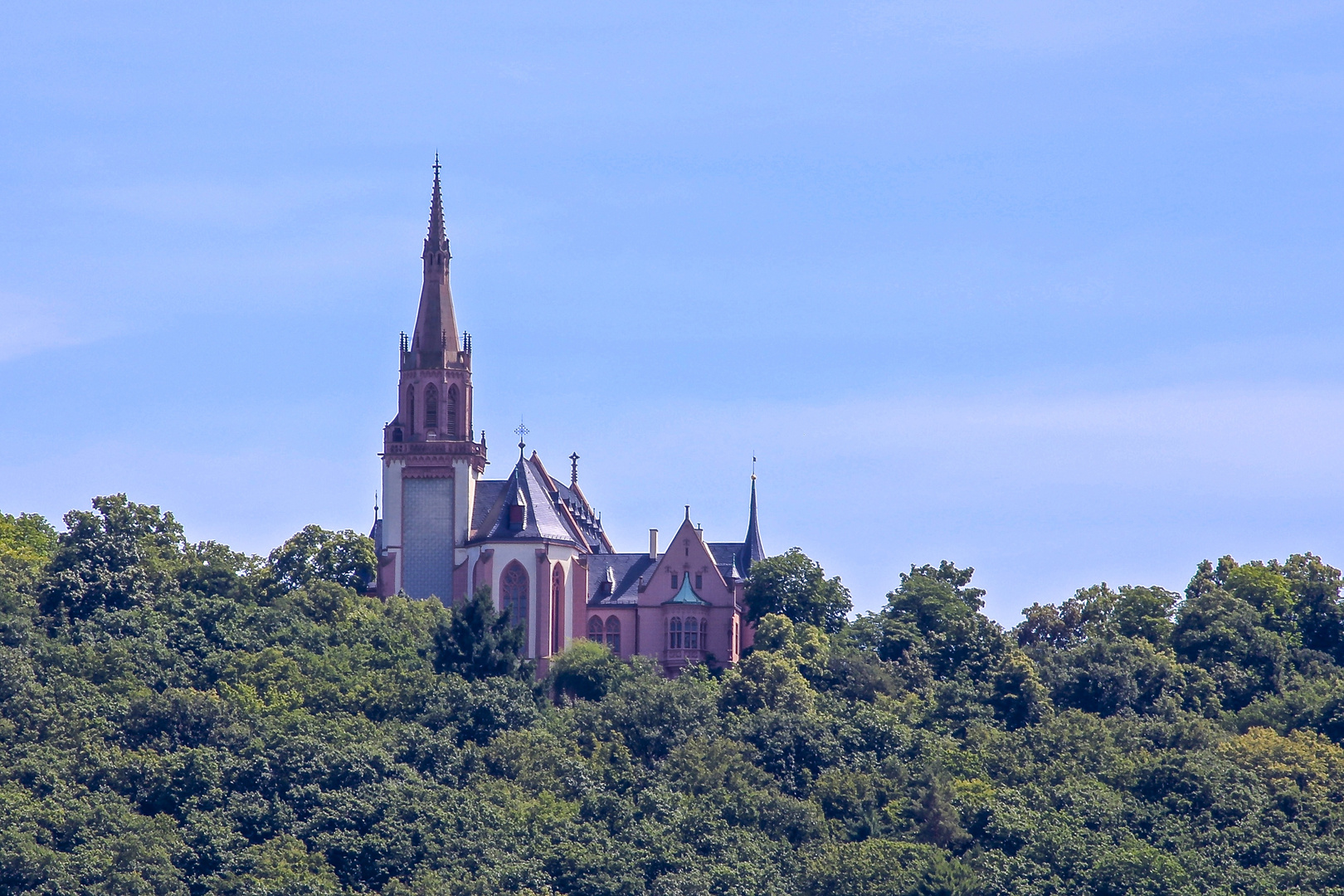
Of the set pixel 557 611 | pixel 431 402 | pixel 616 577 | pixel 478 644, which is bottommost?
pixel 478 644

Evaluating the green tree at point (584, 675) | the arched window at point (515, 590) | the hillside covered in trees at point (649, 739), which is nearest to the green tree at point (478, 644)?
the hillside covered in trees at point (649, 739)

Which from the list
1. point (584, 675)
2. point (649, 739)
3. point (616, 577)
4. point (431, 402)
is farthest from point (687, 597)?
point (649, 739)

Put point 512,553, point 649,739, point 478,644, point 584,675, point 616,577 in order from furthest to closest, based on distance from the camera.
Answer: point 616,577
point 512,553
point 584,675
point 478,644
point 649,739

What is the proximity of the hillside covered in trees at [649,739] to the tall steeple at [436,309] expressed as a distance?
927cm

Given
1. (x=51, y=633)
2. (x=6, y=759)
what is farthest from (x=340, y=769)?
(x=51, y=633)

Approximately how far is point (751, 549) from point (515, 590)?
12534 millimetres

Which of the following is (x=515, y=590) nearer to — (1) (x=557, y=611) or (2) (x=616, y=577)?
(1) (x=557, y=611)

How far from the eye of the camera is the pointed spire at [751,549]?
→ 13300 centimetres

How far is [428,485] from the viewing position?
12875cm

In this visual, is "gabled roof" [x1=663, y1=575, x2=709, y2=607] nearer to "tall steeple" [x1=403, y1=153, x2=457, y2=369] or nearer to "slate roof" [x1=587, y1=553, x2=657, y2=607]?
"slate roof" [x1=587, y1=553, x2=657, y2=607]

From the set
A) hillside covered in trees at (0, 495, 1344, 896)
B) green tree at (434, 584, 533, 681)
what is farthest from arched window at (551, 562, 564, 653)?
green tree at (434, 584, 533, 681)

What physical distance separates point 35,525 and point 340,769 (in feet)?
116

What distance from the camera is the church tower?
12838 cm

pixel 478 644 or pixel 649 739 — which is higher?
pixel 478 644
